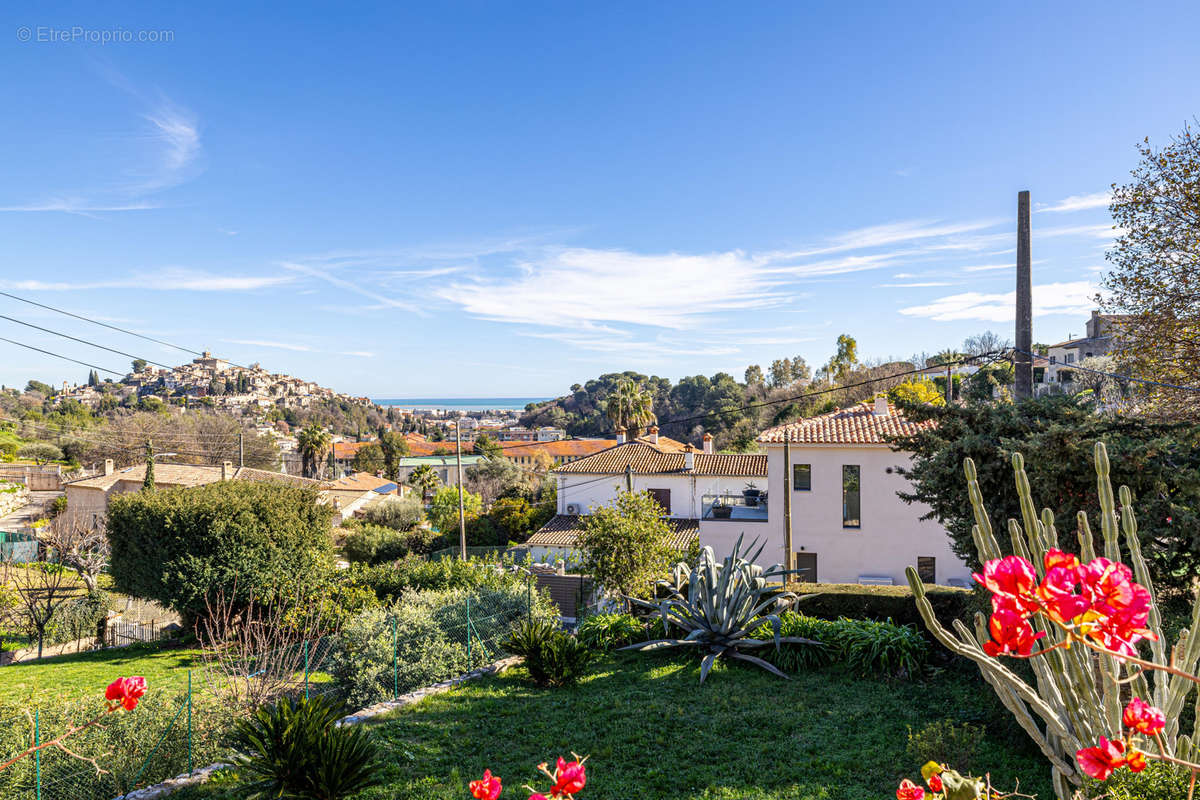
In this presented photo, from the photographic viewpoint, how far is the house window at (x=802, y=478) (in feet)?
66.4

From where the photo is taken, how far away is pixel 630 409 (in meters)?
43.3

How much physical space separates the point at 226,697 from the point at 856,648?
8146mm

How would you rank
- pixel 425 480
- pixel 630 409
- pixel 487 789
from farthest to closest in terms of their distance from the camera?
pixel 425 480 → pixel 630 409 → pixel 487 789

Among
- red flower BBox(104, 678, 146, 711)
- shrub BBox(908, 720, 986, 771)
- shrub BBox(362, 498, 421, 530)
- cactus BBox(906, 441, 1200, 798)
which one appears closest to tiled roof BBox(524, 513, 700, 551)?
shrub BBox(362, 498, 421, 530)

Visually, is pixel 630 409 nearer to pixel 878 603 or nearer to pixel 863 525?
pixel 863 525

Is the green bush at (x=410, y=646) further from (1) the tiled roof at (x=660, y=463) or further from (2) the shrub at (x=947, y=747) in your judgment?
(1) the tiled roof at (x=660, y=463)

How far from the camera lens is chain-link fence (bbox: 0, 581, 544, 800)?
6383mm

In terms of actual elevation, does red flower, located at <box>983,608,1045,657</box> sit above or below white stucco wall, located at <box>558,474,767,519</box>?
above

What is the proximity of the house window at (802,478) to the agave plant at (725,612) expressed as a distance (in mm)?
10509

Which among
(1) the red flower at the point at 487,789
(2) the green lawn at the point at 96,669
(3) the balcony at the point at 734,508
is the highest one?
(1) the red flower at the point at 487,789

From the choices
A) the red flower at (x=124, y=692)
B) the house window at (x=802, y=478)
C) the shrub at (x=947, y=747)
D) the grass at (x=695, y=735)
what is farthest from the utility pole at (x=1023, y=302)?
the house window at (x=802, y=478)

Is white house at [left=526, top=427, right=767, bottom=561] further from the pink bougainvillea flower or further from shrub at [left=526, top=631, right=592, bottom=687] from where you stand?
the pink bougainvillea flower

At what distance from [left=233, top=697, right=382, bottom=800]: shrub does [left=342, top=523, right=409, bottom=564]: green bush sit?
79.6 feet

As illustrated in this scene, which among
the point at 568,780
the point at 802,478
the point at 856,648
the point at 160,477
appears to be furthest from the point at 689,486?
the point at 160,477
